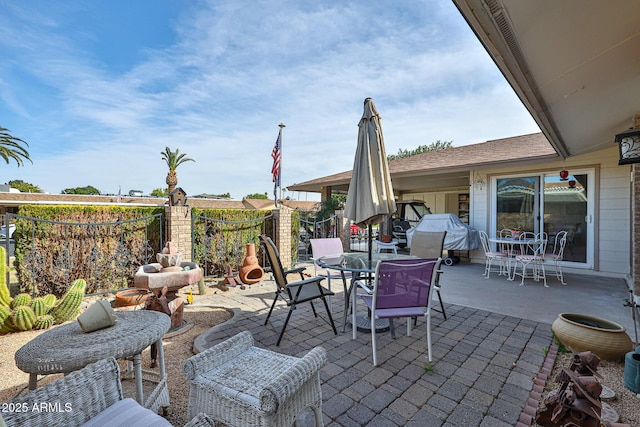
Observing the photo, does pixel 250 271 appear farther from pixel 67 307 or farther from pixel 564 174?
pixel 564 174

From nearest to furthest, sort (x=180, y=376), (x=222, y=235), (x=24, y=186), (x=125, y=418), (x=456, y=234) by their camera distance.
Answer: (x=125, y=418)
(x=180, y=376)
(x=222, y=235)
(x=456, y=234)
(x=24, y=186)

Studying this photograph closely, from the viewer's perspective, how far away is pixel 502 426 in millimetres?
1838

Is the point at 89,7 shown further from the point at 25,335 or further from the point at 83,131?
the point at 83,131

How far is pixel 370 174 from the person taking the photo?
3.45m

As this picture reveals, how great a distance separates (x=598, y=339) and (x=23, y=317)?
6.14 metres

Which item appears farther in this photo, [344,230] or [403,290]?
[344,230]

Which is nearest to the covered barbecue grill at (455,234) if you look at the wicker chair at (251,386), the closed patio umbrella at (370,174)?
the closed patio umbrella at (370,174)

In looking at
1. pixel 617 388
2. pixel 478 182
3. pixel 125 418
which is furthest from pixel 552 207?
pixel 125 418

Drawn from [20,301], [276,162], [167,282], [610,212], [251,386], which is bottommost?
[20,301]

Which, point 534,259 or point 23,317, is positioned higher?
point 534,259

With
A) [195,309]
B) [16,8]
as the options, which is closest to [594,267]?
[195,309]

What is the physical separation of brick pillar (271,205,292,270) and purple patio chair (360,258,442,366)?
4.32 metres

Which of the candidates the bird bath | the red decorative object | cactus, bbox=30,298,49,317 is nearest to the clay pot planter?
the bird bath

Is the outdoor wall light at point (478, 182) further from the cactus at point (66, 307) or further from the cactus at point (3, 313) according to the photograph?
the cactus at point (3, 313)
